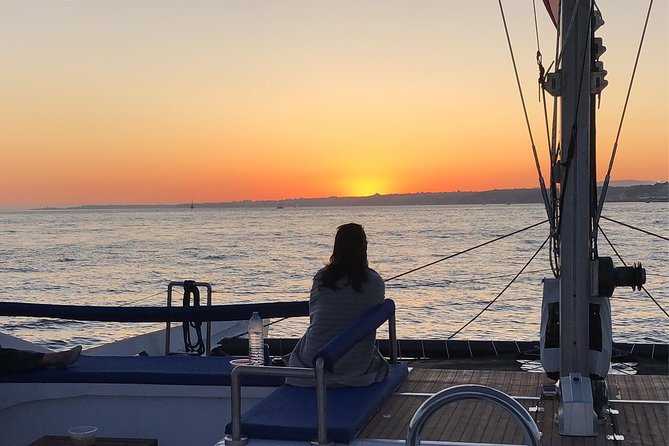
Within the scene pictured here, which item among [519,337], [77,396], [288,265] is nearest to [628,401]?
[77,396]

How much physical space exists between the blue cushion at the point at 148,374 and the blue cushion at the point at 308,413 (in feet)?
1.75

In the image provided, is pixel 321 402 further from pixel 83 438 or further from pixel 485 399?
pixel 83 438

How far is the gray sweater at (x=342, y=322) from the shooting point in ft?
16.0

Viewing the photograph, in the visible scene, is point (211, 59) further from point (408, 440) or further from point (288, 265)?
point (408, 440)

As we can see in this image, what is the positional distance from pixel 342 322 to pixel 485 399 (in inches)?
89.3

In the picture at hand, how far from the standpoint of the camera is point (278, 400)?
4.55m

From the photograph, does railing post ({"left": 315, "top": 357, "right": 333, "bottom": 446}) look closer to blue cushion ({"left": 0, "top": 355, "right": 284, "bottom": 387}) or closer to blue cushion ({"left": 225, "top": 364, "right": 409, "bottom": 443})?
blue cushion ({"left": 225, "top": 364, "right": 409, "bottom": 443})

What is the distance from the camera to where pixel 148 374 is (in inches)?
212

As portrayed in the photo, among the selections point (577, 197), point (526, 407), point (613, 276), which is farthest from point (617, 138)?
point (526, 407)

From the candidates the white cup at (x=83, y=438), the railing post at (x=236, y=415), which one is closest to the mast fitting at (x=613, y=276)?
the railing post at (x=236, y=415)

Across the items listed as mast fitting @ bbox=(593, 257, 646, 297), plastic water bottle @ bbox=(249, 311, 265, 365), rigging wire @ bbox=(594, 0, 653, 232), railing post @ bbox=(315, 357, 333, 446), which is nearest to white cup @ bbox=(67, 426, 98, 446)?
plastic water bottle @ bbox=(249, 311, 265, 365)

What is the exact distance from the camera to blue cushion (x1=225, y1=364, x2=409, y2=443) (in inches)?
158

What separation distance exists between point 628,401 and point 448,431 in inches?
45.1

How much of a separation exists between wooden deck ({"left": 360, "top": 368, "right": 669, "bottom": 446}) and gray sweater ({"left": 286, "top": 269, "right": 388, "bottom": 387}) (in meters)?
0.27
